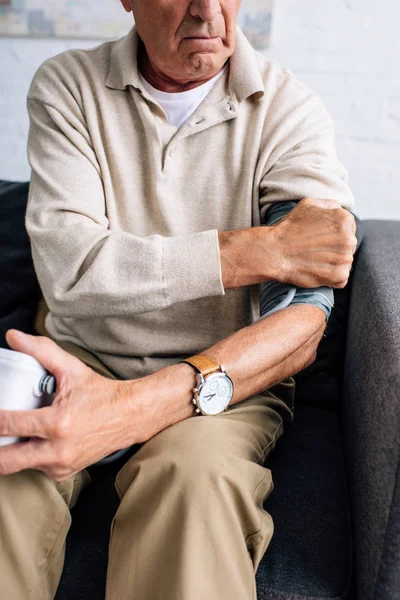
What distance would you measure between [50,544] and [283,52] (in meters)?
1.31

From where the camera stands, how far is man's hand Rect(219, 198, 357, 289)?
3.12 ft

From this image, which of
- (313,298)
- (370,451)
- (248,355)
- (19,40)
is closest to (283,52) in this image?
(19,40)

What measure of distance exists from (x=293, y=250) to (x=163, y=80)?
0.45m

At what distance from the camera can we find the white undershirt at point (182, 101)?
1122mm

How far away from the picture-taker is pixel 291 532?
880mm

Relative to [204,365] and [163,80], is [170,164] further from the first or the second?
[204,365]

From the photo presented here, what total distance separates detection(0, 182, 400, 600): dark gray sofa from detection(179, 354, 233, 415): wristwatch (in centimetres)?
18

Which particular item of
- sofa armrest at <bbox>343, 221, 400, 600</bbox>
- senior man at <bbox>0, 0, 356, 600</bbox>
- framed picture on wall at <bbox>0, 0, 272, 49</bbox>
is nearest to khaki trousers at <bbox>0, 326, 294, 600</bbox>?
senior man at <bbox>0, 0, 356, 600</bbox>

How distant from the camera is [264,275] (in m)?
0.96

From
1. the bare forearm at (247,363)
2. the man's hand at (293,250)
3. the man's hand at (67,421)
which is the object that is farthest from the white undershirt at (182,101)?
the man's hand at (67,421)

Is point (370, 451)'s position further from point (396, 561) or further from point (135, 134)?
point (135, 134)

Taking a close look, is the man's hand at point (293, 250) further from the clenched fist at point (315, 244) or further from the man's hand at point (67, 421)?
the man's hand at point (67, 421)

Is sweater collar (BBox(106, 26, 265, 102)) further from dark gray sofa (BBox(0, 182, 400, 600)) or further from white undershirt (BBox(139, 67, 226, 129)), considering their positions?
dark gray sofa (BBox(0, 182, 400, 600))

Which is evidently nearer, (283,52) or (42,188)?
(42,188)
